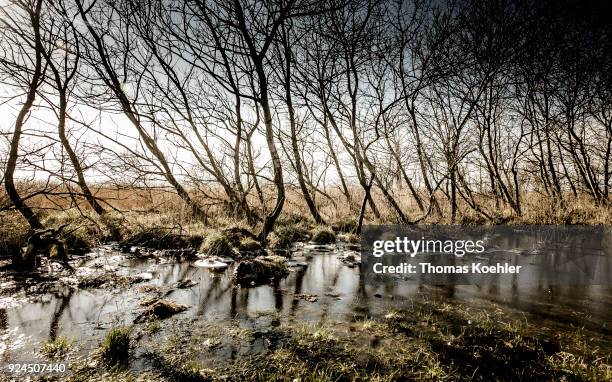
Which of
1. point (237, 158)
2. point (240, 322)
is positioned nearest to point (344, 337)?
point (240, 322)

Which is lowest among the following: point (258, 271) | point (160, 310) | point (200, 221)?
point (160, 310)

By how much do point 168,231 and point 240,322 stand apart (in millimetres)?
4393

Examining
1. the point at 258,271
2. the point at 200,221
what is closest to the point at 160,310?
the point at 258,271

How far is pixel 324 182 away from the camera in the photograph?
1202 centimetres

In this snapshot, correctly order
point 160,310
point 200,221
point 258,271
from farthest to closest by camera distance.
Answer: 1. point 200,221
2. point 258,271
3. point 160,310

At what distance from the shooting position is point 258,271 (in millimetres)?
4840

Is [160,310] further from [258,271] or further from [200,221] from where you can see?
[200,221]

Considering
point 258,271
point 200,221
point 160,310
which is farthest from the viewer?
point 200,221

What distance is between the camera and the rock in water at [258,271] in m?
4.67

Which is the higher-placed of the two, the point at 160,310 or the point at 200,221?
the point at 200,221

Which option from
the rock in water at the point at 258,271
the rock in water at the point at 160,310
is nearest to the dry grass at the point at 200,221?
the rock in water at the point at 258,271

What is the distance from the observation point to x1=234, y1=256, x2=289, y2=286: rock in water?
15.3ft

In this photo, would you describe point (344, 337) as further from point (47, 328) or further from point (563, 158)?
point (563, 158)

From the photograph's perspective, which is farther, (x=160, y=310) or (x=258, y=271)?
(x=258, y=271)
